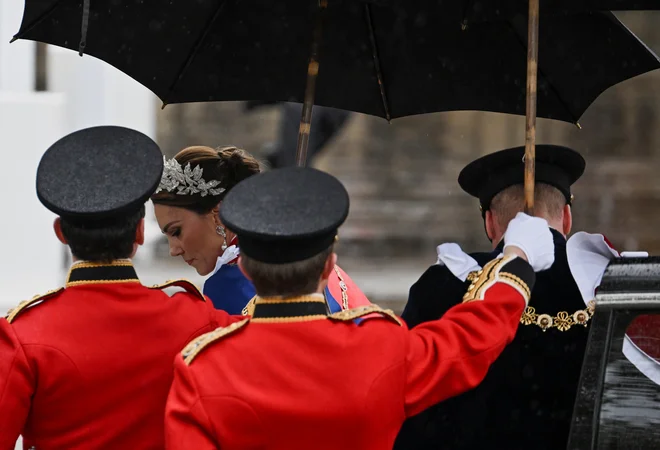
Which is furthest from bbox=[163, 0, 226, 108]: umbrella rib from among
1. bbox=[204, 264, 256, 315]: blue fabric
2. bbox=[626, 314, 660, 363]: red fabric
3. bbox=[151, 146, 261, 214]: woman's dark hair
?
bbox=[626, 314, 660, 363]: red fabric

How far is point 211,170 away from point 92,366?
4.60 ft

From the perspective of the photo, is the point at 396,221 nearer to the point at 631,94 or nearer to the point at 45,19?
the point at 631,94

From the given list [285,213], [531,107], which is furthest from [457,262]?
[285,213]

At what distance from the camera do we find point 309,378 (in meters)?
2.47

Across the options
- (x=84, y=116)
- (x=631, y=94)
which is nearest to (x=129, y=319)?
(x=84, y=116)

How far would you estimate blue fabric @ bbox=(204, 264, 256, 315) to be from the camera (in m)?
3.50

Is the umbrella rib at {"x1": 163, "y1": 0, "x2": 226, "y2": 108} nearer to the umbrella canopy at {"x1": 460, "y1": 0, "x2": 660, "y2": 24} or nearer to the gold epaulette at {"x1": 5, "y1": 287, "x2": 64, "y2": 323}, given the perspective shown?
the umbrella canopy at {"x1": 460, "y1": 0, "x2": 660, "y2": 24}

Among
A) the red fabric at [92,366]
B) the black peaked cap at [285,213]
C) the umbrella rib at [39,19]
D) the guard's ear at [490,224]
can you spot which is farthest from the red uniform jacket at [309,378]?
the umbrella rib at [39,19]

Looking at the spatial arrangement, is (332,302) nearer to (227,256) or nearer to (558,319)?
(227,256)

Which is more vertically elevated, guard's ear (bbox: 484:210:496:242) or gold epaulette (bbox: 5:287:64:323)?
guard's ear (bbox: 484:210:496:242)

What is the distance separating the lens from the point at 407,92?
3988mm

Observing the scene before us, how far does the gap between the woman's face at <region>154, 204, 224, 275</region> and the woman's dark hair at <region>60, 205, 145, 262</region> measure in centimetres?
115

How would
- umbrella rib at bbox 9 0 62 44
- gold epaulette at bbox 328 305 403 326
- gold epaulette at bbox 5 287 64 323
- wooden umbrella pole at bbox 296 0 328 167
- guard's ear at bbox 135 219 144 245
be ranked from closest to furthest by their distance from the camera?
gold epaulette at bbox 328 305 403 326 → gold epaulette at bbox 5 287 64 323 → guard's ear at bbox 135 219 144 245 → wooden umbrella pole at bbox 296 0 328 167 → umbrella rib at bbox 9 0 62 44

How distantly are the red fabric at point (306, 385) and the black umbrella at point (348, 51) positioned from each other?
1.09 meters
